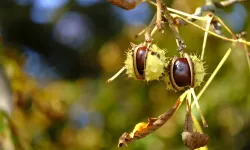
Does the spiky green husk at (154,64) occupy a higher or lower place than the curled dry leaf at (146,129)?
higher

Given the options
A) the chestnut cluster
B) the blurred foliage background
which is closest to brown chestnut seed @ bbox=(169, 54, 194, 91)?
the chestnut cluster

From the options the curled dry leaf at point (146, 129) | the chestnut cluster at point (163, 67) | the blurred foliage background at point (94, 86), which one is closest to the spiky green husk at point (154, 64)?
the chestnut cluster at point (163, 67)

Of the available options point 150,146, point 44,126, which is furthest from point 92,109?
point 150,146

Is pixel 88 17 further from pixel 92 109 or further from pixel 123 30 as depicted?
pixel 92 109

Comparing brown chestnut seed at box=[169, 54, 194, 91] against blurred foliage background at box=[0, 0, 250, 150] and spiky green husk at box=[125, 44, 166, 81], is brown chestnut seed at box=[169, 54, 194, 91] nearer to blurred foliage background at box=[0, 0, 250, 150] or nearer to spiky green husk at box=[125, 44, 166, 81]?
spiky green husk at box=[125, 44, 166, 81]

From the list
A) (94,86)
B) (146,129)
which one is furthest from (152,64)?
(94,86)

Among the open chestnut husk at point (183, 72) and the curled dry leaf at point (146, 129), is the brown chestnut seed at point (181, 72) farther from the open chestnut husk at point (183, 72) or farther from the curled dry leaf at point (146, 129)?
the curled dry leaf at point (146, 129)
